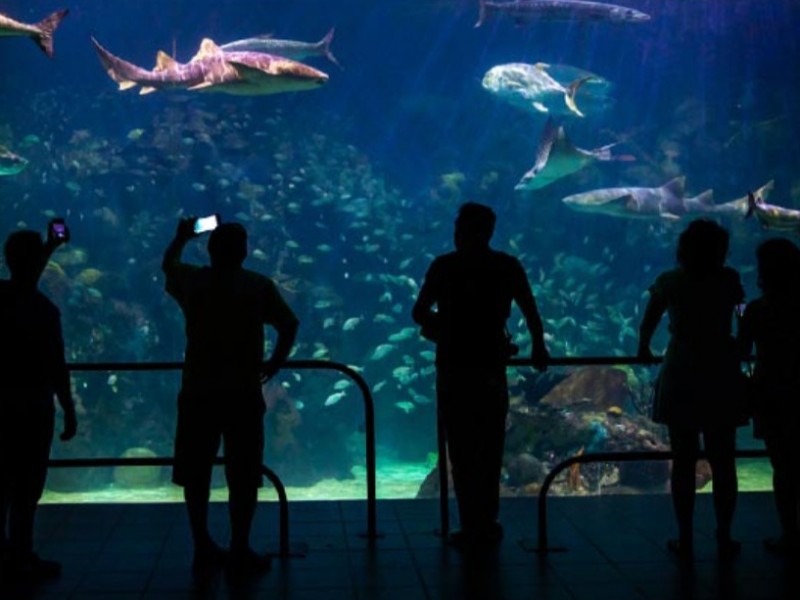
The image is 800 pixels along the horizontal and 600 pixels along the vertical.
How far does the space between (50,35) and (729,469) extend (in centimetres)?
732

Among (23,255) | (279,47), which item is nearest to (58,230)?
(23,255)

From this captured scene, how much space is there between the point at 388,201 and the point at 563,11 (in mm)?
6458

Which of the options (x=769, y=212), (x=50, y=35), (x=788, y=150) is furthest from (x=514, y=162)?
(x=50, y=35)

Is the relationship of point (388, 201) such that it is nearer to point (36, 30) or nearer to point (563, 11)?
point (563, 11)

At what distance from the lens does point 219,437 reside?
13.1 feet

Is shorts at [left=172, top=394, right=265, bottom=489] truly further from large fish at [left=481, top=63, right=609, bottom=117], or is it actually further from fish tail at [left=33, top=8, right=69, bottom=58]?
large fish at [left=481, top=63, right=609, bottom=117]

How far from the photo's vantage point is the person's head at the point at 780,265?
4207 millimetres

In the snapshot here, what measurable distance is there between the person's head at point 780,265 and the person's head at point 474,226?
53.5 inches

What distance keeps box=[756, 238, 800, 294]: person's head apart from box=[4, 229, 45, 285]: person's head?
350 cm

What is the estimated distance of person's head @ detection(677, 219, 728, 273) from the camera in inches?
163

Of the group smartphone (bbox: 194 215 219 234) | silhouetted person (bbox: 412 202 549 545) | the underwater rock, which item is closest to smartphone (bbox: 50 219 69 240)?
smartphone (bbox: 194 215 219 234)

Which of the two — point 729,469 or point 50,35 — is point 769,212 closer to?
point 729,469

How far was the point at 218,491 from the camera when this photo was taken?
13055mm

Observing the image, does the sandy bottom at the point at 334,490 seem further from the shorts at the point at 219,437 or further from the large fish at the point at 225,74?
the shorts at the point at 219,437
